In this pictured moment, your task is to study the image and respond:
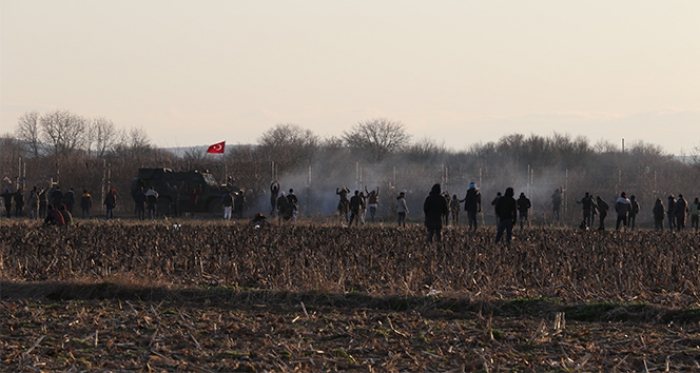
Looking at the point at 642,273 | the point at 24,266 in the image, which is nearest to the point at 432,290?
the point at 642,273

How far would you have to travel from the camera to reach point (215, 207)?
4578cm

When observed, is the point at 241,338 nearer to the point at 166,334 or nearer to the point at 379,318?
the point at 166,334

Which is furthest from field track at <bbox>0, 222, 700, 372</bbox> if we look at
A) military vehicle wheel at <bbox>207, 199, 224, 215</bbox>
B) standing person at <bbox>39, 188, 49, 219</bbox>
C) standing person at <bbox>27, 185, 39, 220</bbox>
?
military vehicle wheel at <bbox>207, 199, 224, 215</bbox>

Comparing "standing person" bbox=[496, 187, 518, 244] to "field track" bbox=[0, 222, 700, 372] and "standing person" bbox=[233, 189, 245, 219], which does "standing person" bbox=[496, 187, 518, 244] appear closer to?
"field track" bbox=[0, 222, 700, 372]

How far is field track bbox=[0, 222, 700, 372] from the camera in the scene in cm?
966

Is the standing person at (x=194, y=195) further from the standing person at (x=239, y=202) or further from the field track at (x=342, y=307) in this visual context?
the field track at (x=342, y=307)

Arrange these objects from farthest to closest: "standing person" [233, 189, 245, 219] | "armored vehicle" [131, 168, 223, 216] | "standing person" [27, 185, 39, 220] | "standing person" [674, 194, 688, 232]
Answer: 1. "armored vehicle" [131, 168, 223, 216]
2. "standing person" [233, 189, 245, 219]
3. "standing person" [27, 185, 39, 220]
4. "standing person" [674, 194, 688, 232]

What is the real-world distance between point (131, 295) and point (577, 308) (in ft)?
21.1

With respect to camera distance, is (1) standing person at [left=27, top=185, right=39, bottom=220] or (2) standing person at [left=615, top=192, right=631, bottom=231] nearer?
A: (2) standing person at [left=615, top=192, right=631, bottom=231]

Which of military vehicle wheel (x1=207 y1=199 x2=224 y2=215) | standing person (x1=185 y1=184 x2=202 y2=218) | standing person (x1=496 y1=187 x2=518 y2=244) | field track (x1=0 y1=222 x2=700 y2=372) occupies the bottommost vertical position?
field track (x1=0 y1=222 x2=700 y2=372)

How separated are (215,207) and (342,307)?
33.0m

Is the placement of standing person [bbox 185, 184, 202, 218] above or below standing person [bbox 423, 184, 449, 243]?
above

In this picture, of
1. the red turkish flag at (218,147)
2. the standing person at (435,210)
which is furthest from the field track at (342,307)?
the red turkish flag at (218,147)

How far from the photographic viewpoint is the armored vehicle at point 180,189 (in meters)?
45.7
